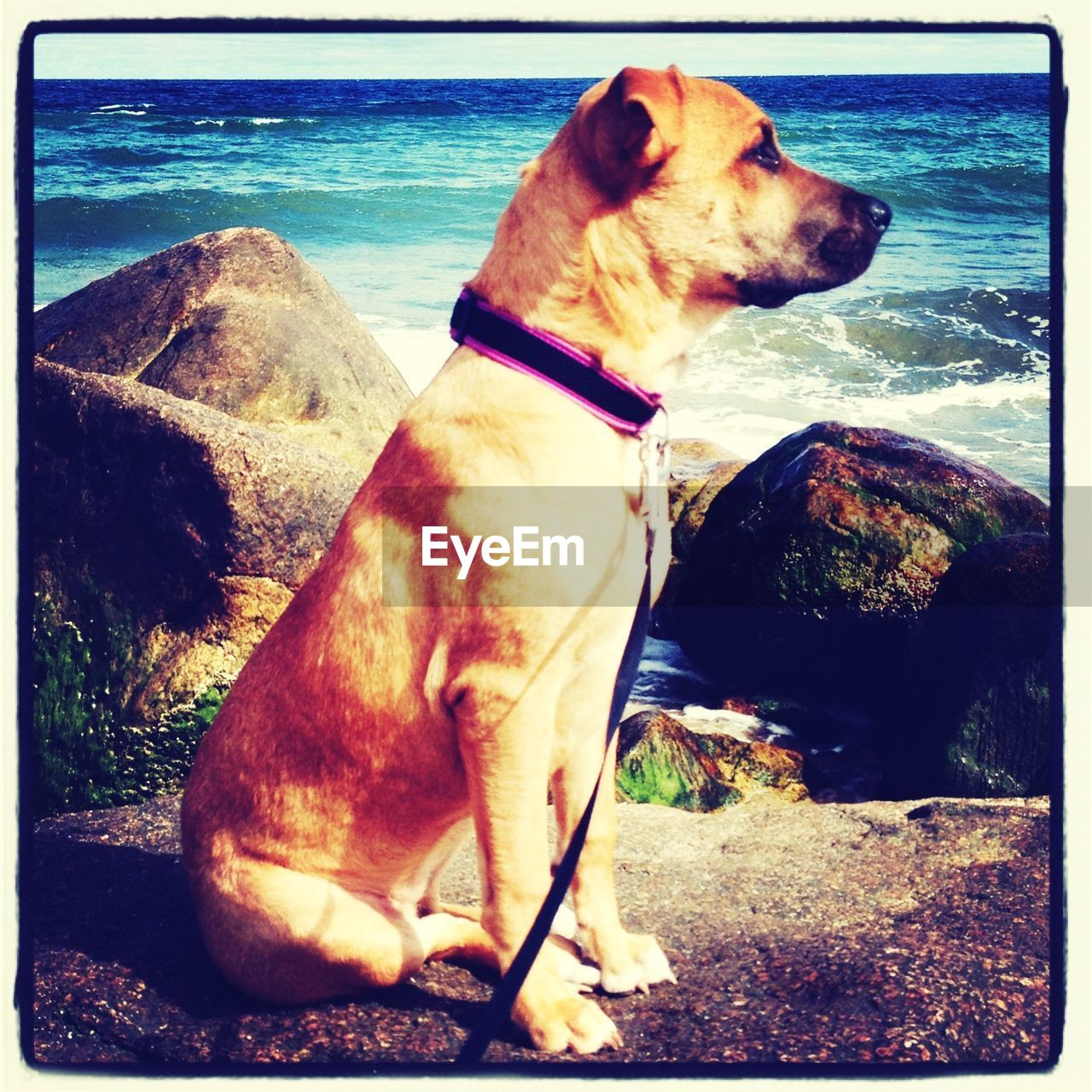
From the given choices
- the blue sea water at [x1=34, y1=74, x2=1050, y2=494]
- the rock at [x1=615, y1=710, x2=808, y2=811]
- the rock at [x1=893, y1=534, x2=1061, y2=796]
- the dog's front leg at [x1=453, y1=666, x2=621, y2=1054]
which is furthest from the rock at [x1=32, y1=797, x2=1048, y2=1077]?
the blue sea water at [x1=34, y1=74, x2=1050, y2=494]

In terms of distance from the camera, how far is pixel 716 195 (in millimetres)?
3131

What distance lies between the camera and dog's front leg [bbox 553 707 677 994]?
3.34 m

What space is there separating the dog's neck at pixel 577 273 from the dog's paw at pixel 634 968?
5.65ft

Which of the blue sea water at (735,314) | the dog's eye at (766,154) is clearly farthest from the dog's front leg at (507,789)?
the blue sea water at (735,314)

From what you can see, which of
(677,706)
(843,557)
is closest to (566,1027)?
(677,706)

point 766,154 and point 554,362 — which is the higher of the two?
point 766,154

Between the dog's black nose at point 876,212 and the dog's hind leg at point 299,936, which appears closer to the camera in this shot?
the dog's hind leg at point 299,936

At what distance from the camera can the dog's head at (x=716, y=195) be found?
2994 millimetres

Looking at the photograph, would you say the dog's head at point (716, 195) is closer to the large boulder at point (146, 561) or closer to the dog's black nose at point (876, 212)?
the dog's black nose at point (876, 212)

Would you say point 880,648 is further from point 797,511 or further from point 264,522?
point 264,522

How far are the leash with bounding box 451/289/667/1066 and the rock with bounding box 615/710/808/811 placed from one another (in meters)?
2.49

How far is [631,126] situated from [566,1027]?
2.42 meters

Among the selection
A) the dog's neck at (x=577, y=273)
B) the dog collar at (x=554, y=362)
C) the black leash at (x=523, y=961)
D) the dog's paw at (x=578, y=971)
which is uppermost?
the dog's neck at (x=577, y=273)

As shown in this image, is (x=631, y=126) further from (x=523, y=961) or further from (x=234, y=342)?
(x=234, y=342)
